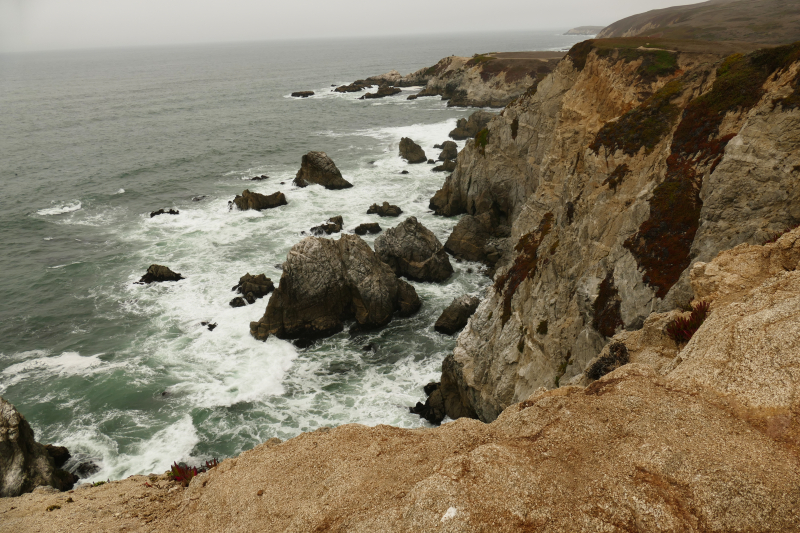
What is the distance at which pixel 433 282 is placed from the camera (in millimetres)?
40625

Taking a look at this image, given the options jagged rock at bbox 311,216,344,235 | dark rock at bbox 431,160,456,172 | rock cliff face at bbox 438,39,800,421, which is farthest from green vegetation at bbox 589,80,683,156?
dark rock at bbox 431,160,456,172

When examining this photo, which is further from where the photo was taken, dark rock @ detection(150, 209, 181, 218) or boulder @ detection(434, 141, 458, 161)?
boulder @ detection(434, 141, 458, 161)

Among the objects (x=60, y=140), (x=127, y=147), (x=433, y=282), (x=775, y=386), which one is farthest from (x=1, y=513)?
(x=60, y=140)

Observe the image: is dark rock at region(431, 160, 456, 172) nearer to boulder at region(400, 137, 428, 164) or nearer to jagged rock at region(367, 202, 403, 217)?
boulder at region(400, 137, 428, 164)

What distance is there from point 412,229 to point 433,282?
521cm

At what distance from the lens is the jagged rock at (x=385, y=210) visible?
2096 inches

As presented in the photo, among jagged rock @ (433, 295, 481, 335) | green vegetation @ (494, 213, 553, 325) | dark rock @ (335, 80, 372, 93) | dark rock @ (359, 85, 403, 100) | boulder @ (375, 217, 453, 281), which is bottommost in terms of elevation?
jagged rock @ (433, 295, 481, 335)

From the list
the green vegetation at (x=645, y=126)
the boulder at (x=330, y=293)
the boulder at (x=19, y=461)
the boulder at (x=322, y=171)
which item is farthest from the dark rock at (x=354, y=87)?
the boulder at (x=19, y=461)

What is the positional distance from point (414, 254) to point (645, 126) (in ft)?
75.7

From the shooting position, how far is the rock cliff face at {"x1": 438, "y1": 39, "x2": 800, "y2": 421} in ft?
43.9

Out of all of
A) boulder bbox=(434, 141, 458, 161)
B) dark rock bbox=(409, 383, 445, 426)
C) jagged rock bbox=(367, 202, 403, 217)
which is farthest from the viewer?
boulder bbox=(434, 141, 458, 161)

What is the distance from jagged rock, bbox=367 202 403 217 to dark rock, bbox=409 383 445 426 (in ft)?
96.3

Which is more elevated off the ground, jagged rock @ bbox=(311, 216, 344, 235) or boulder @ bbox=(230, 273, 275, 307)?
jagged rock @ bbox=(311, 216, 344, 235)

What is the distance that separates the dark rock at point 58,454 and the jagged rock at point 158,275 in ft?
64.4
